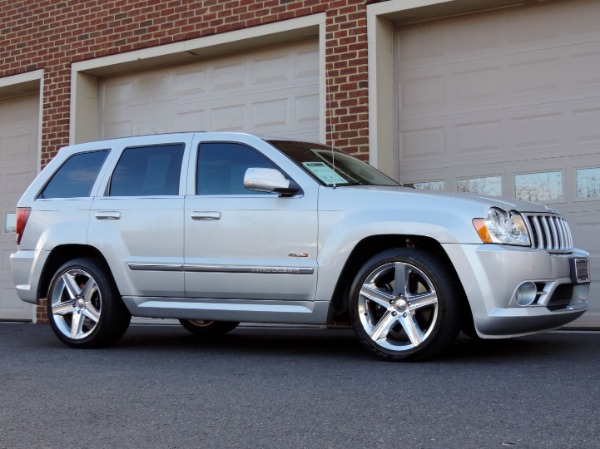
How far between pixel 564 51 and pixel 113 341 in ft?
17.9

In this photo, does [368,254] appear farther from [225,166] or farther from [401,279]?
[225,166]

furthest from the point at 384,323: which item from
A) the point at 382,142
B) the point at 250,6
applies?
the point at 250,6

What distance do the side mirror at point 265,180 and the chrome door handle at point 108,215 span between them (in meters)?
1.41

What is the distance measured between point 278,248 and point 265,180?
1.67ft

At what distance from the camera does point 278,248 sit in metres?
6.48

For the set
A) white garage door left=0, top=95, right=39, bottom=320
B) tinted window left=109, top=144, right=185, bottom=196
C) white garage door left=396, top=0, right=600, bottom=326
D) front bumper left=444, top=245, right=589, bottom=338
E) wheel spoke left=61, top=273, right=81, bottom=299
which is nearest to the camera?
front bumper left=444, top=245, right=589, bottom=338

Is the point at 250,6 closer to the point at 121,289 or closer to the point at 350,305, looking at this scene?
the point at 121,289

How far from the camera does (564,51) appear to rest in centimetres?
928

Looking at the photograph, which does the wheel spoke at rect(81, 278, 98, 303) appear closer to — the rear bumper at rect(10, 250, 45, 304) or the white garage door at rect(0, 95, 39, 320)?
the rear bumper at rect(10, 250, 45, 304)

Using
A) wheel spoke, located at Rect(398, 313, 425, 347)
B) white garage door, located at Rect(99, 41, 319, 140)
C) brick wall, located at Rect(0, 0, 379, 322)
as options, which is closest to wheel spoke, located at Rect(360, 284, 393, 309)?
wheel spoke, located at Rect(398, 313, 425, 347)

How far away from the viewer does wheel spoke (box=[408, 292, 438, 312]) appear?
5.90m

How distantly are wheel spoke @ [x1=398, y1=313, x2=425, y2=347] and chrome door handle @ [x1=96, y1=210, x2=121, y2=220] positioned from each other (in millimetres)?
2620

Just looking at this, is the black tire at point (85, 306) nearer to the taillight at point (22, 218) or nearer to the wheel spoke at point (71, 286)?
the wheel spoke at point (71, 286)

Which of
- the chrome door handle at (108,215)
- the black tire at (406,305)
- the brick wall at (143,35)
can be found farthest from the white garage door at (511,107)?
the chrome door handle at (108,215)
